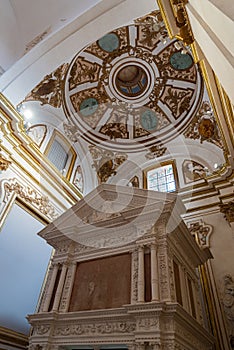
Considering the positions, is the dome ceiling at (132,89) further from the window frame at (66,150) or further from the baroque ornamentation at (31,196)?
the baroque ornamentation at (31,196)

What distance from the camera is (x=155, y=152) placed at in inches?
417

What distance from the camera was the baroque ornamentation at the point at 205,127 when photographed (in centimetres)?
908

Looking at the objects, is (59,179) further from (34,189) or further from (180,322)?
(180,322)

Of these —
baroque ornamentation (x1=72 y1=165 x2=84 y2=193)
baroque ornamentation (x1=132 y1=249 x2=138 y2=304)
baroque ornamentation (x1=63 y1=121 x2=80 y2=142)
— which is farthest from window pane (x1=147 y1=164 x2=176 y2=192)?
baroque ornamentation (x1=132 y1=249 x2=138 y2=304)

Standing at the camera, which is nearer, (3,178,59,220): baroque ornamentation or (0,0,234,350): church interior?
(0,0,234,350): church interior

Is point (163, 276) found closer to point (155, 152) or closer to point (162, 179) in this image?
point (162, 179)

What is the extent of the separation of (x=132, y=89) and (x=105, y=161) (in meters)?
3.03

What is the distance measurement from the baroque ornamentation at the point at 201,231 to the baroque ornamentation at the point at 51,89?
601cm

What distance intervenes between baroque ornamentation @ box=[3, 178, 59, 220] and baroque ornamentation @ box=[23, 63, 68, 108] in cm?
272

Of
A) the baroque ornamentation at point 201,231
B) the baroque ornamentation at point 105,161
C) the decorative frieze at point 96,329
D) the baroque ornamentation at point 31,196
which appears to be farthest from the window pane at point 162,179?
the decorative frieze at point 96,329

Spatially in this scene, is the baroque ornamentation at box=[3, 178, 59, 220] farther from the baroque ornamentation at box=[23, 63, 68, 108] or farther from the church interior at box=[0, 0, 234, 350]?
the baroque ornamentation at box=[23, 63, 68, 108]

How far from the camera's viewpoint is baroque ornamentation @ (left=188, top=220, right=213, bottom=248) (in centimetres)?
739

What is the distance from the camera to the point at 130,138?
10.9 meters

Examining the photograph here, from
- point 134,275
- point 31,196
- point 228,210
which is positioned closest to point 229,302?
point 228,210
